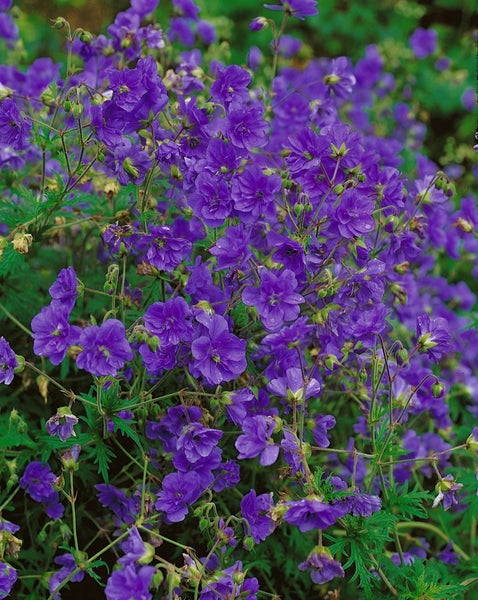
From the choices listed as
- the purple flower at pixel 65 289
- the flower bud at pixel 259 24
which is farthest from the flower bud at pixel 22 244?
the flower bud at pixel 259 24

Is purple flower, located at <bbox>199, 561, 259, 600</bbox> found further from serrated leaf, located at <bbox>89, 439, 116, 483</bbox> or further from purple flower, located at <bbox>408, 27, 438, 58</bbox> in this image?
purple flower, located at <bbox>408, 27, 438, 58</bbox>

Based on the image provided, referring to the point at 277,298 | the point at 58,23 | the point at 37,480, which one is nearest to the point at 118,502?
the point at 37,480

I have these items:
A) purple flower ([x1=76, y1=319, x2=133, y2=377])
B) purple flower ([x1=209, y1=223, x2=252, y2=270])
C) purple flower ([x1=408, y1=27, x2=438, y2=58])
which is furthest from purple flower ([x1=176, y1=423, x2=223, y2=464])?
purple flower ([x1=408, y1=27, x2=438, y2=58])

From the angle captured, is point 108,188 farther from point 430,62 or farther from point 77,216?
point 430,62

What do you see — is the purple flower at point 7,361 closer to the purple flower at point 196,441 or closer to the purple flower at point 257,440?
the purple flower at point 196,441

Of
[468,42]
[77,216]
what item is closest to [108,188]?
[77,216]

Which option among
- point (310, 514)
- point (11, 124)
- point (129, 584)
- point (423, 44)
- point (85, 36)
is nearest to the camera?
point (129, 584)

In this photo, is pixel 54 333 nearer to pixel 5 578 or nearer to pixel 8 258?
pixel 8 258
